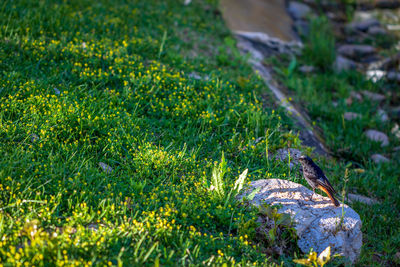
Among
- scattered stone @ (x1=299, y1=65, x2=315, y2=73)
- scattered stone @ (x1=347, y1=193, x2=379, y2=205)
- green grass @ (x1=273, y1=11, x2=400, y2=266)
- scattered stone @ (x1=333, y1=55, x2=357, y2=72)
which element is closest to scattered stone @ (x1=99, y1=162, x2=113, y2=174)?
green grass @ (x1=273, y1=11, x2=400, y2=266)

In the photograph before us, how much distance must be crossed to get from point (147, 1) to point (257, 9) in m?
3.66

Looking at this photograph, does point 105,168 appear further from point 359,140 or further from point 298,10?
point 298,10

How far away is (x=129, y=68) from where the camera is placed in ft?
22.3

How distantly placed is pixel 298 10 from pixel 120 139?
947 centimetres

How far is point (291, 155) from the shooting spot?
5996mm

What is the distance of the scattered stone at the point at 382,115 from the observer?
838cm

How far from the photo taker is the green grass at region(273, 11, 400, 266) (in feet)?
17.7

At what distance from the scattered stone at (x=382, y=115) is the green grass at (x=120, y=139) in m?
2.92

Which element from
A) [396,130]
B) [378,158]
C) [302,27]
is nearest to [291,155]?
[378,158]

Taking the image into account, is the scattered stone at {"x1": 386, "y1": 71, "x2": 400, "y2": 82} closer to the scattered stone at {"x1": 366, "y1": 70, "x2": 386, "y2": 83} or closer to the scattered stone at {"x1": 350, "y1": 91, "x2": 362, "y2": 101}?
the scattered stone at {"x1": 366, "y1": 70, "x2": 386, "y2": 83}

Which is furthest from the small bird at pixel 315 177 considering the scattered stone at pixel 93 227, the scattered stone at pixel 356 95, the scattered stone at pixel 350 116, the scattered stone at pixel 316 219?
the scattered stone at pixel 356 95

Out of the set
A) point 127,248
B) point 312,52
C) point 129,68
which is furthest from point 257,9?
point 127,248

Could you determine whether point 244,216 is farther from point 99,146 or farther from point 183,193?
point 99,146

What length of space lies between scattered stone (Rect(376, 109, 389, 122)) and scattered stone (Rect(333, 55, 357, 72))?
168 centimetres
